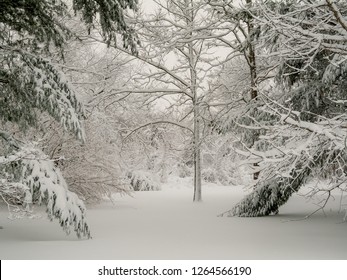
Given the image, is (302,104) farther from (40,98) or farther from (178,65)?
(178,65)

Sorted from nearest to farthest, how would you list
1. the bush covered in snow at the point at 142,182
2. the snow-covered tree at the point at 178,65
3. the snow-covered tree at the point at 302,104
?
the snow-covered tree at the point at 302,104, the snow-covered tree at the point at 178,65, the bush covered in snow at the point at 142,182

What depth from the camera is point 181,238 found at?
276 inches

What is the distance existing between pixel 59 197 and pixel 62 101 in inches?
56.4

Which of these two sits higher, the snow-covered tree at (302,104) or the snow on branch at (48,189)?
the snow-covered tree at (302,104)

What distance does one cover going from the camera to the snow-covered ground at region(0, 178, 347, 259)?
5.71 metres

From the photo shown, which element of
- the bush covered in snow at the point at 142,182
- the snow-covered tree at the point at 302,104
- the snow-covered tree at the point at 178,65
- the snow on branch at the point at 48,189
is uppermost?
the snow-covered tree at the point at 178,65

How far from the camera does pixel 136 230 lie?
7945mm

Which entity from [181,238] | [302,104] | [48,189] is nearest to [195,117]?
[302,104]

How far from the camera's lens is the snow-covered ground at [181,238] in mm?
5707

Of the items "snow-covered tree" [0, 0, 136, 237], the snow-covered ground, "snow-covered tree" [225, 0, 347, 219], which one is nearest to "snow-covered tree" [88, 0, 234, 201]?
"snow-covered tree" [225, 0, 347, 219]

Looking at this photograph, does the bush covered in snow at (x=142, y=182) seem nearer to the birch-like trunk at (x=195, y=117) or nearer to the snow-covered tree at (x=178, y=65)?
the snow-covered tree at (x=178, y=65)

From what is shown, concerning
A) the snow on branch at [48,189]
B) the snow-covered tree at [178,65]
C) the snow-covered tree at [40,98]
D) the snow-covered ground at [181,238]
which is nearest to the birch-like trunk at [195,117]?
the snow-covered tree at [178,65]

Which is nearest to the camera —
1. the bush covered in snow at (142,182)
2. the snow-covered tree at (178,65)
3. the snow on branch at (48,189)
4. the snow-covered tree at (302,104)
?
the snow-covered tree at (302,104)
